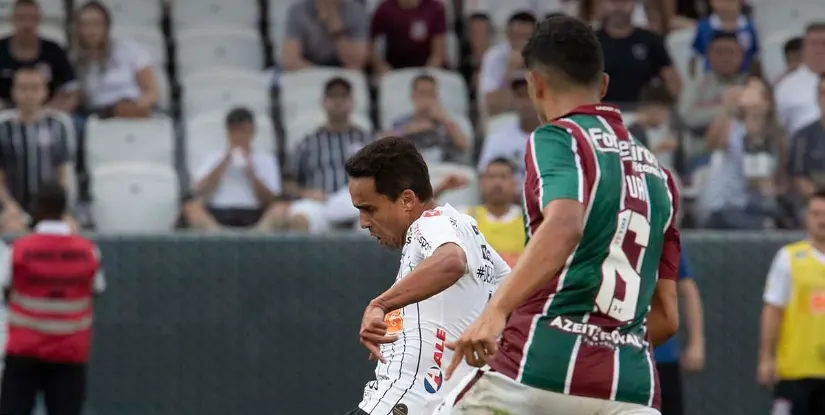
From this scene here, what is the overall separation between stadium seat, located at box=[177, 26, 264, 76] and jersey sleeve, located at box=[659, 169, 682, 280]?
9053 mm

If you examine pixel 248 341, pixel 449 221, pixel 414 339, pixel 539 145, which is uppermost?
pixel 539 145

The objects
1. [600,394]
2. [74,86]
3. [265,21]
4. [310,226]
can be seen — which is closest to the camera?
[600,394]

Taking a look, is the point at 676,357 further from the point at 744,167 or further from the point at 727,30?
the point at 727,30

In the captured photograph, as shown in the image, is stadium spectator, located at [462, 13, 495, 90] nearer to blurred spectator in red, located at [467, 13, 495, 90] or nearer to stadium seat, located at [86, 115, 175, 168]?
blurred spectator in red, located at [467, 13, 495, 90]

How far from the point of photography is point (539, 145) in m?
4.19

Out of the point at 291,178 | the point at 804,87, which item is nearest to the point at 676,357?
the point at 291,178

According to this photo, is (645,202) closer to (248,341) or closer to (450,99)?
(248,341)

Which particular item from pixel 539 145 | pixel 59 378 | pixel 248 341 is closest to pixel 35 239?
pixel 59 378

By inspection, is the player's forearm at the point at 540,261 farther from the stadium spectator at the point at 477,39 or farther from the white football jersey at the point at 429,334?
the stadium spectator at the point at 477,39

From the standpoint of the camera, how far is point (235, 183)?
36.7ft

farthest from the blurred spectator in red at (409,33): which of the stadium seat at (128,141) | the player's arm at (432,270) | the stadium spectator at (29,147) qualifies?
the player's arm at (432,270)

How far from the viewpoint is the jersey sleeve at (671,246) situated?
4.50m

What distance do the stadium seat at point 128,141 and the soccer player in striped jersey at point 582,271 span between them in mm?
7678

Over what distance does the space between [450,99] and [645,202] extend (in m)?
8.25
